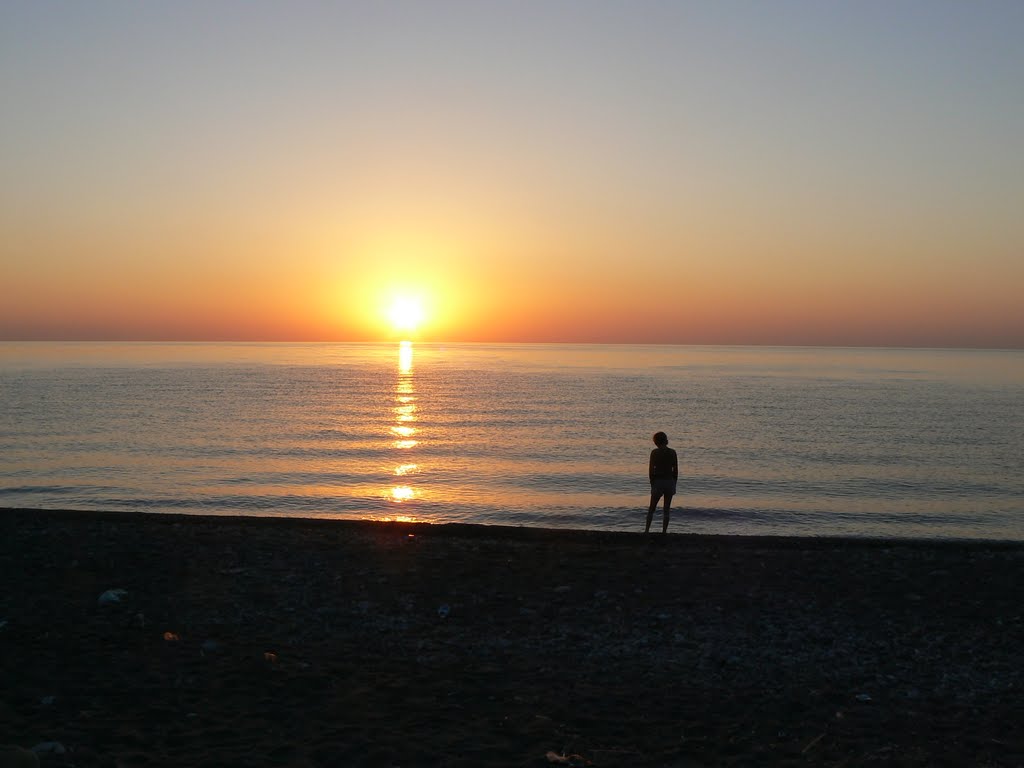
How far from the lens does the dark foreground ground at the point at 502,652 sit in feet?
25.4

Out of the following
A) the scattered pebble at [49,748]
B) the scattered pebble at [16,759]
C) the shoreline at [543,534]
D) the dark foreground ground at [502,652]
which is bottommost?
the shoreline at [543,534]

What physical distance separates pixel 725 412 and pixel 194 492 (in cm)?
4639

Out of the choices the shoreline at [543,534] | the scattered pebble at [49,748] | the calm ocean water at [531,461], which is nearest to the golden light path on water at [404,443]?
the calm ocean water at [531,461]

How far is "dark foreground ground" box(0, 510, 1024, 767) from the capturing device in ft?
25.4

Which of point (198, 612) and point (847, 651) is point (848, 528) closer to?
point (847, 651)

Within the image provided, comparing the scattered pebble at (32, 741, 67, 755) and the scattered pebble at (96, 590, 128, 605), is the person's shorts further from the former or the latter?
the scattered pebble at (32, 741, 67, 755)

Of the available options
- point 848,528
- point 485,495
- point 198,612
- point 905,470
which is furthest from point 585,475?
point 198,612

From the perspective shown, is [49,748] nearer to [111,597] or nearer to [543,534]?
[111,597]

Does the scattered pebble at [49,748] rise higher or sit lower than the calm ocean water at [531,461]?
higher

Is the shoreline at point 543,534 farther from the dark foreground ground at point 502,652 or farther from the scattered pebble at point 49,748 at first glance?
the scattered pebble at point 49,748

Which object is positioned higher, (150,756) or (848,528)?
(150,756)

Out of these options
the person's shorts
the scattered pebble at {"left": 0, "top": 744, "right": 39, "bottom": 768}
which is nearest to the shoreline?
the person's shorts

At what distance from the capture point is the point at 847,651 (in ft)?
34.7

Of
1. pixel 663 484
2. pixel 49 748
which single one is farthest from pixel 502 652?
pixel 663 484
